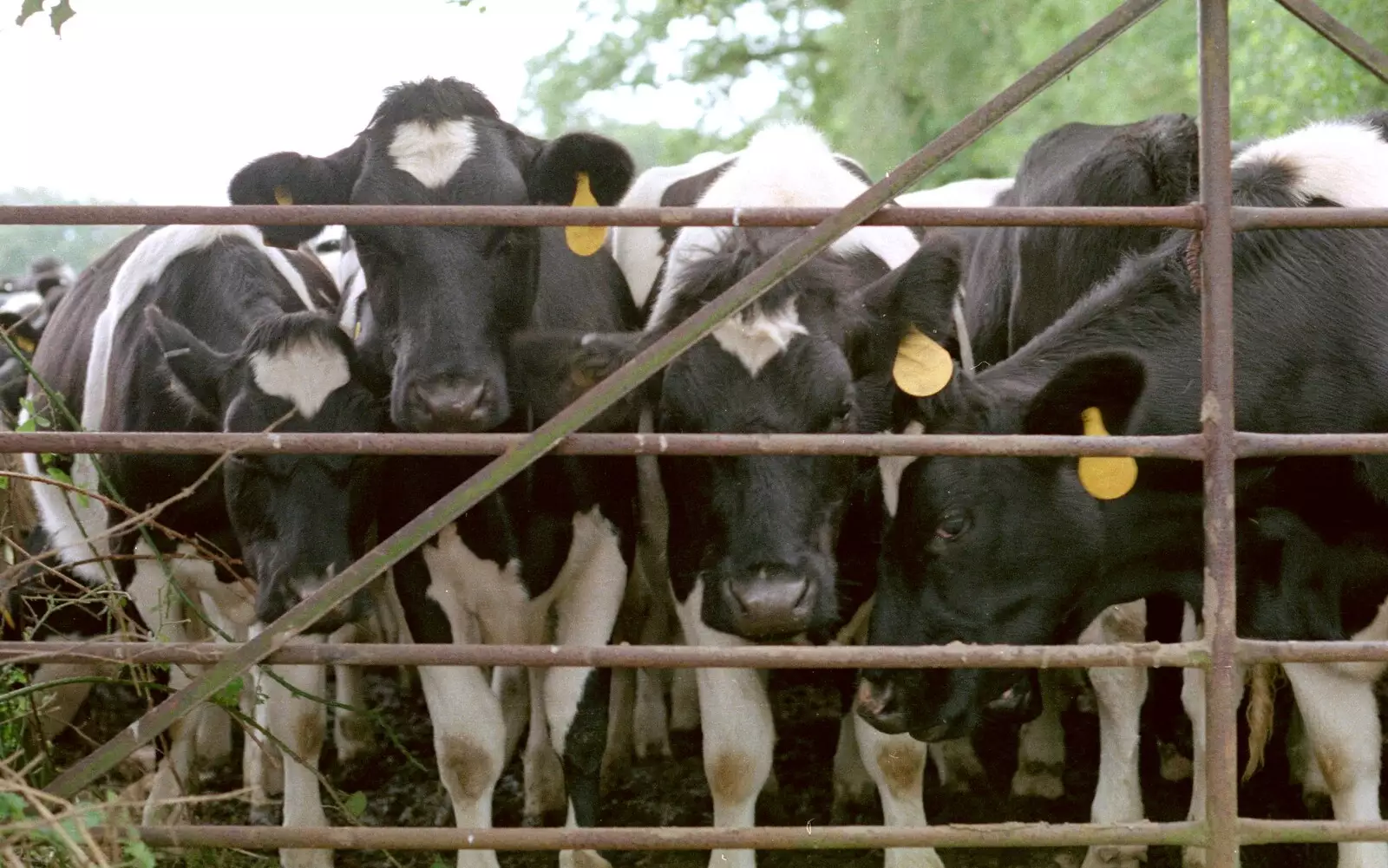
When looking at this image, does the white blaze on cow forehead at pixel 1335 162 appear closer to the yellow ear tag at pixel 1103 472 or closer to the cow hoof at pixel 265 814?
the yellow ear tag at pixel 1103 472

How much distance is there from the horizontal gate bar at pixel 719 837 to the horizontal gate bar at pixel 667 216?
1.16 m

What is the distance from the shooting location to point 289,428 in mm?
4340

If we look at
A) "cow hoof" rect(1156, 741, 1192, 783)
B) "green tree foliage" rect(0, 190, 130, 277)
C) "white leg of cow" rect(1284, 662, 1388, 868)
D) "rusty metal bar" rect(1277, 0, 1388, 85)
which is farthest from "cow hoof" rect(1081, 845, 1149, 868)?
"green tree foliage" rect(0, 190, 130, 277)

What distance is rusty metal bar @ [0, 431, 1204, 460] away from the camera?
2.95 metres

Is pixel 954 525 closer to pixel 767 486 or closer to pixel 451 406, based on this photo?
pixel 767 486

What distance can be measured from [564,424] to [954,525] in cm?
128

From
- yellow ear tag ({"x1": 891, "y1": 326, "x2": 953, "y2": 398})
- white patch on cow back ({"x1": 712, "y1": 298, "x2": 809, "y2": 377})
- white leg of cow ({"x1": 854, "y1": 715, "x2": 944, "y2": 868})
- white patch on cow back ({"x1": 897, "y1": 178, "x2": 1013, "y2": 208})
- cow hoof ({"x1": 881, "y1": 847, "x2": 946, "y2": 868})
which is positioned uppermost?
white patch on cow back ({"x1": 897, "y1": 178, "x2": 1013, "y2": 208})

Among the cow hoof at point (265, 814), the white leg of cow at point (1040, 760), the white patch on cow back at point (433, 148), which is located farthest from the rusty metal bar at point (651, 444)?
the cow hoof at point (265, 814)

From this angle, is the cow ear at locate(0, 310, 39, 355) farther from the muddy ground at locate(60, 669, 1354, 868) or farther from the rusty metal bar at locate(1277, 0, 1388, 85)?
the rusty metal bar at locate(1277, 0, 1388, 85)

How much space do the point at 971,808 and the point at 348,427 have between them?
2386 mm

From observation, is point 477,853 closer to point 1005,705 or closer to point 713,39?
point 1005,705

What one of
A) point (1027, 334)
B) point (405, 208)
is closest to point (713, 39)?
point (1027, 334)

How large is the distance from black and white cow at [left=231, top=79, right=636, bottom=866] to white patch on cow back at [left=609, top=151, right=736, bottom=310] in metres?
0.74

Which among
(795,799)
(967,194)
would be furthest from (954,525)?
(967,194)
